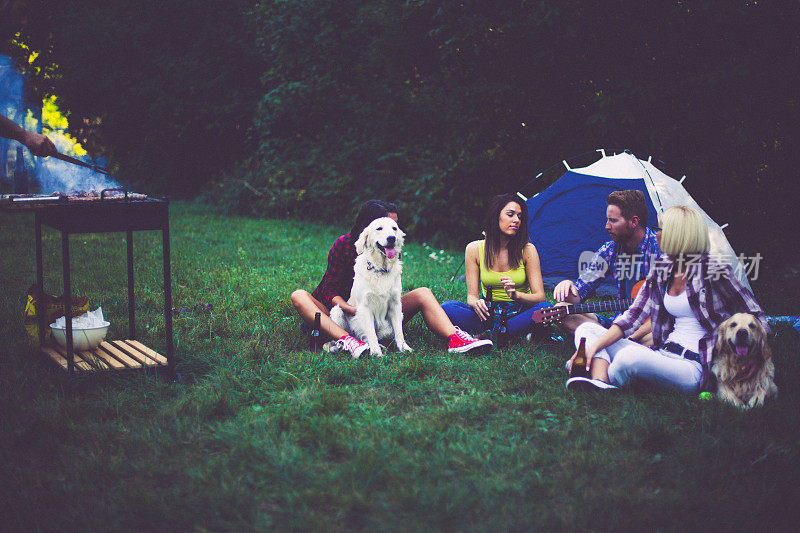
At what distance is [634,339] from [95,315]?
140 inches

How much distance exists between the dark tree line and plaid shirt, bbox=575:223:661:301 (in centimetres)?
312

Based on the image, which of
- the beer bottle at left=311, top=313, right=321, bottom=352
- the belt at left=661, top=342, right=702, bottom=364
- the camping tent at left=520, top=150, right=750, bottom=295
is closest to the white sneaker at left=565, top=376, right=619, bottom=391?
the belt at left=661, top=342, right=702, bottom=364

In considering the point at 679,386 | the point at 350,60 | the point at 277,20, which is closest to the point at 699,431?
the point at 679,386

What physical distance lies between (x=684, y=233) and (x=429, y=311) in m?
1.92

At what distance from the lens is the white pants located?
3250mm

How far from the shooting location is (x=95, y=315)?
13.0 ft

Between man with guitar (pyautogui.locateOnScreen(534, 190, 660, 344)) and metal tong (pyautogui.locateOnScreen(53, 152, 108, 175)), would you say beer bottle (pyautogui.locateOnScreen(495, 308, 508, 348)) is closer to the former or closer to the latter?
man with guitar (pyautogui.locateOnScreen(534, 190, 660, 344))

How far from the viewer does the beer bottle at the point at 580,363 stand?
3557mm

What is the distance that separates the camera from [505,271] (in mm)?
4621

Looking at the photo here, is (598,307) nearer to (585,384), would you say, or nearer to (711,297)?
(585,384)

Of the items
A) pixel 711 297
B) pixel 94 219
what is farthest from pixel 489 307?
pixel 94 219

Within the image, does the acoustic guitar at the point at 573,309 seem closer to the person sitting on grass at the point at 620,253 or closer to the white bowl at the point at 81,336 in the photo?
the person sitting on grass at the point at 620,253

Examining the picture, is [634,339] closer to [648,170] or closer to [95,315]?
[648,170]

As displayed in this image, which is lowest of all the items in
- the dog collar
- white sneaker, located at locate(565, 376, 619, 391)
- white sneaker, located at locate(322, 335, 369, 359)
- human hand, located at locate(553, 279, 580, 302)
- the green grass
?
the green grass
